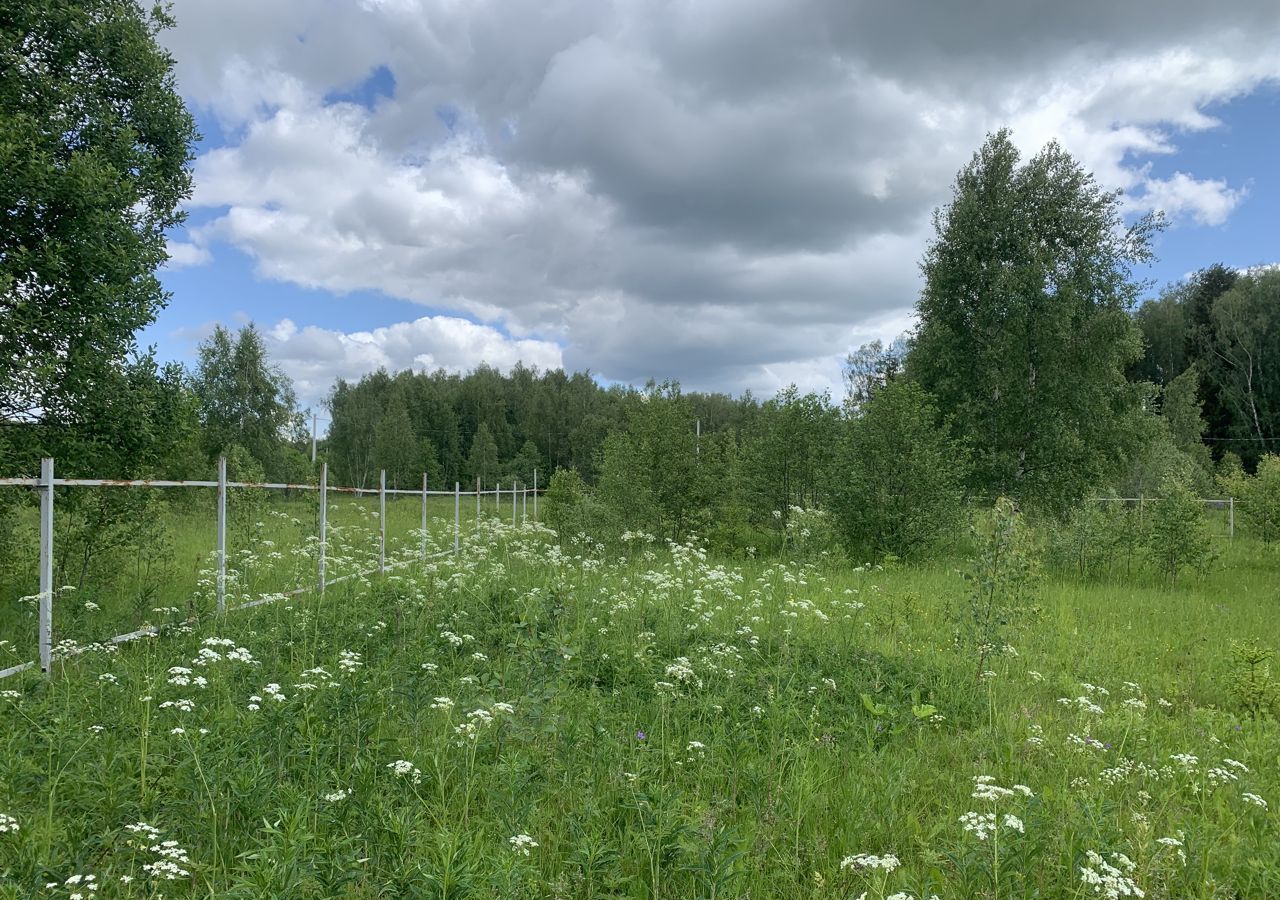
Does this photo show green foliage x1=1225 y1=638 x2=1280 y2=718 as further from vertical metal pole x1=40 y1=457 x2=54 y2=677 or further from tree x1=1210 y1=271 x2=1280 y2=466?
tree x1=1210 y1=271 x2=1280 y2=466

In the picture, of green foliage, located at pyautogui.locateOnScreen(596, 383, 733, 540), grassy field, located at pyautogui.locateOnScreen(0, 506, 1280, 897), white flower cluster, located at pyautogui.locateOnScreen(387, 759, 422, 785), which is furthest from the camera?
green foliage, located at pyautogui.locateOnScreen(596, 383, 733, 540)

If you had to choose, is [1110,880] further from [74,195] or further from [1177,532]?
[1177,532]

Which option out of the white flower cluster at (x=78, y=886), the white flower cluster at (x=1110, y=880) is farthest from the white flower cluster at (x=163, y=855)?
the white flower cluster at (x=1110, y=880)

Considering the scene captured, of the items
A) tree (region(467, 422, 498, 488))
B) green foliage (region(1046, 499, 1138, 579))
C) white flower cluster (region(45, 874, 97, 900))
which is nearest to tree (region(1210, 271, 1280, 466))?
green foliage (region(1046, 499, 1138, 579))

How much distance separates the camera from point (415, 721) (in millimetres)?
4238

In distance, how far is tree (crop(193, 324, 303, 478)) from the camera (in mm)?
37219

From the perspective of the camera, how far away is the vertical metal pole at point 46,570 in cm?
549

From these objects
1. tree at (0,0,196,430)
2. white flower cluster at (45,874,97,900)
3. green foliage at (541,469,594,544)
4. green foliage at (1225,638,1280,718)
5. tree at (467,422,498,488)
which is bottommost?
green foliage at (1225,638,1280,718)

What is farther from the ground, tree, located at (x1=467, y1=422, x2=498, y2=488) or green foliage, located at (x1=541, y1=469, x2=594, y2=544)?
tree, located at (x1=467, y1=422, x2=498, y2=488)

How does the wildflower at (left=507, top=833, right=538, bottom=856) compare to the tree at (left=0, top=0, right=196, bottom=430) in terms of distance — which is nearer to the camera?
the wildflower at (left=507, top=833, right=538, bottom=856)

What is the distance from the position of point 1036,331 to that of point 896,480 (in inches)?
403

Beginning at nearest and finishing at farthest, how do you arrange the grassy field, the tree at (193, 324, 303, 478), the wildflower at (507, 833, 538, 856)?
the wildflower at (507, 833, 538, 856), the grassy field, the tree at (193, 324, 303, 478)

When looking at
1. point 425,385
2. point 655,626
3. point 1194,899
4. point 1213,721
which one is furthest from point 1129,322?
point 425,385

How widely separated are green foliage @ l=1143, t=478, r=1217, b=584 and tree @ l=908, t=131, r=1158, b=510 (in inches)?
273
